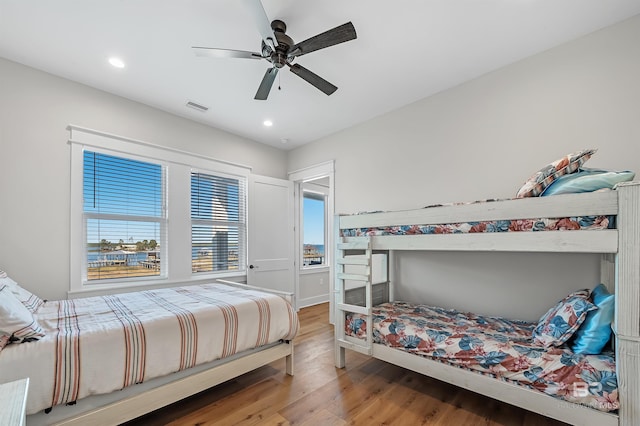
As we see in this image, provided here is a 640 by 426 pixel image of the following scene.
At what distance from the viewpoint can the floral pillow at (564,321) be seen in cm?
167

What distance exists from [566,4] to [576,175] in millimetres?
1314

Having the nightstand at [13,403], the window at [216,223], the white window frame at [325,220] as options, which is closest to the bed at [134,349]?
the nightstand at [13,403]

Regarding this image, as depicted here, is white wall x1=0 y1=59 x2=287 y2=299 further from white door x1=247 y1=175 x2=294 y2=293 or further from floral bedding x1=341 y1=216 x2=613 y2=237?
floral bedding x1=341 y1=216 x2=613 y2=237

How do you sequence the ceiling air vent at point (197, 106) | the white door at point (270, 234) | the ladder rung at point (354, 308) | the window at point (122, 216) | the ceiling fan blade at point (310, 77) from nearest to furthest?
the ceiling fan blade at point (310, 77) → the ladder rung at point (354, 308) → the window at point (122, 216) → the ceiling air vent at point (197, 106) → the white door at point (270, 234)

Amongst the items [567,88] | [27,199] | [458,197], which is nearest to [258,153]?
[27,199]

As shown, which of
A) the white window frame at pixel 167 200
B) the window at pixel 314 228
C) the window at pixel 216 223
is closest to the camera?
the white window frame at pixel 167 200

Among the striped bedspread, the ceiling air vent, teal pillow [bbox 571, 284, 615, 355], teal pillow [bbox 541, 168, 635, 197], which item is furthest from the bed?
the ceiling air vent

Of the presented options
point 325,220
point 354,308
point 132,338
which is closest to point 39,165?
point 132,338

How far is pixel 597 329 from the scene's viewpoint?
1594 millimetres

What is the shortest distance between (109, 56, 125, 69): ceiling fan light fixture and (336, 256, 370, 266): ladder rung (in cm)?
274

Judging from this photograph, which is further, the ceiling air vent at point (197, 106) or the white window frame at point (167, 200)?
the ceiling air vent at point (197, 106)

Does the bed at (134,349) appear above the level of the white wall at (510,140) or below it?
below

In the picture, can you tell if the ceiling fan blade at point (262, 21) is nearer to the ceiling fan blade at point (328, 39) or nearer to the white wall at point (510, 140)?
the ceiling fan blade at point (328, 39)

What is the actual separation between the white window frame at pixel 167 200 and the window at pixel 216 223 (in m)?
0.11
